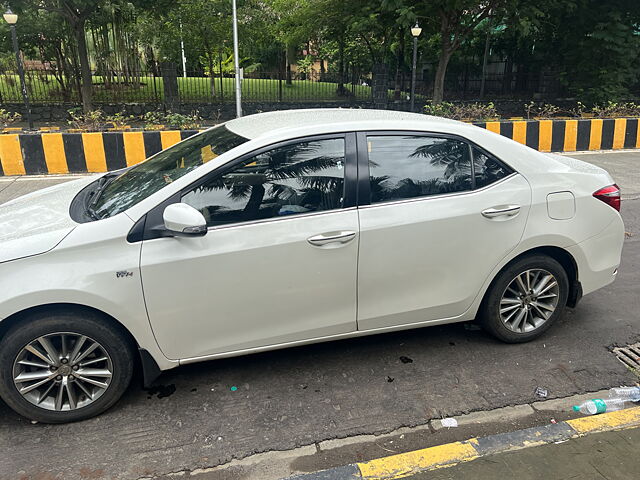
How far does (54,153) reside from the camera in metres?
9.29

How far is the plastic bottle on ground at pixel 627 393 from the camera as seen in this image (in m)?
3.09

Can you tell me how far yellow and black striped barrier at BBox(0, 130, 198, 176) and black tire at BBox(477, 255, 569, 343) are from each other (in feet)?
25.5

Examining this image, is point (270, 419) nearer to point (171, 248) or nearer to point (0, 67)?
point (171, 248)

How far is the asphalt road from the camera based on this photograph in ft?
8.77

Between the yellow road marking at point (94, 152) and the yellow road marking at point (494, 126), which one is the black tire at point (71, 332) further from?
the yellow road marking at point (494, 126)

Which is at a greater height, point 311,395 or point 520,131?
point 520,131

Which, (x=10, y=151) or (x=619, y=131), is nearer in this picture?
(x=10, y=151)

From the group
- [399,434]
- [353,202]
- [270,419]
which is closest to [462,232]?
[353,202]

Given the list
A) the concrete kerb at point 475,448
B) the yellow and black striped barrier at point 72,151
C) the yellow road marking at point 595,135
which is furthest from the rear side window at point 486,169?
the yellow road marking at point 595,135

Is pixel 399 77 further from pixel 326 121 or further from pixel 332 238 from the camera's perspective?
pixel 332 238

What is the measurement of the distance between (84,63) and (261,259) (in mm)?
16338

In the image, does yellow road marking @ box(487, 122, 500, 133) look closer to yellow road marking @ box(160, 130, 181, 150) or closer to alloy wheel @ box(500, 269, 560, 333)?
yellow road marking @ box(160, 130, 181, 150)

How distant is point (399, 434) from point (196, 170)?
1859 millimetres

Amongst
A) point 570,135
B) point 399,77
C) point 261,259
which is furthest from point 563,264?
point 399,77
